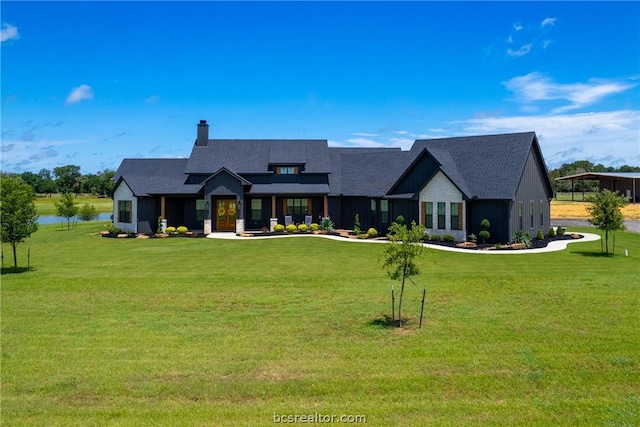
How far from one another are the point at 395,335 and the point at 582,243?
76.1ft

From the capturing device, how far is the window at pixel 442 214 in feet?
102

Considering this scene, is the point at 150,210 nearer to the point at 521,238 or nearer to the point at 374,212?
the point at 374,212

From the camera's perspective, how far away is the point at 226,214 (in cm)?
3819

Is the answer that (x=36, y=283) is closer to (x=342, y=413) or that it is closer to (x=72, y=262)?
(x=72, y=262)

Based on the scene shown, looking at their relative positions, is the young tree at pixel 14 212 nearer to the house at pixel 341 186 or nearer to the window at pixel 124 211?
the house at pixel 341 186

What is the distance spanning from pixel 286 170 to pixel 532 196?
20.2 meters

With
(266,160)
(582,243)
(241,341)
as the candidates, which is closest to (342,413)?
(241,341)

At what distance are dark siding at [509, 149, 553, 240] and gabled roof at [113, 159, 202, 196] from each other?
24407 millimetres

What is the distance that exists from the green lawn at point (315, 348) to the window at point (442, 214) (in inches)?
416

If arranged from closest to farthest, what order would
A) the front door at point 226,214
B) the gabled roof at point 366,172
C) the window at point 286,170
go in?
the gabled roof at point 366,172
the front door at point 226,214
the window at point 286,170

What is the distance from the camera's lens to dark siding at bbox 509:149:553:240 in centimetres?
2933

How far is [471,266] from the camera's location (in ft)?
71.5

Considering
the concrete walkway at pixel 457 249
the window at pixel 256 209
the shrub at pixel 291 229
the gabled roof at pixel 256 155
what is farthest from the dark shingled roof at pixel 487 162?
the window at pixel 256 209

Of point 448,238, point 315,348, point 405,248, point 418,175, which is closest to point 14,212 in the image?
point 315,348
